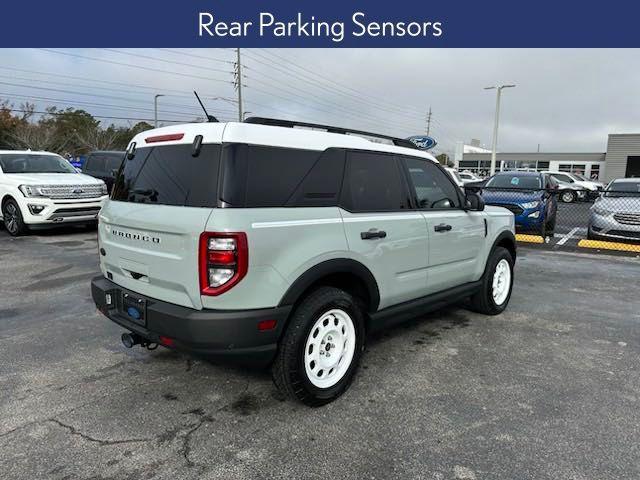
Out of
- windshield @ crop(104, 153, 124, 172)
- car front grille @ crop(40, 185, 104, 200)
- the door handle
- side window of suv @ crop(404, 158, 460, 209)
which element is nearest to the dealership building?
windshield @ crop(104, 153, 124, 172)

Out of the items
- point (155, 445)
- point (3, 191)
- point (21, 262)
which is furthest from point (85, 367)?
point (3, 191)

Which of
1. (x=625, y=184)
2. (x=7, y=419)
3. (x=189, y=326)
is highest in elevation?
(x=625, y=184)

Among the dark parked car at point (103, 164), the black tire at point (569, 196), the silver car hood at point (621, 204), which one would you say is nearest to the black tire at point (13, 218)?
the dark parked car at point (103, 164)

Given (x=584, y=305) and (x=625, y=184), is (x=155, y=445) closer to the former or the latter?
(x=584, y=305)

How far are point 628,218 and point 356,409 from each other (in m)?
9.23

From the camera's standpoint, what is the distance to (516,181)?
41.8 feet

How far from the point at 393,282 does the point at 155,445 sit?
202cm

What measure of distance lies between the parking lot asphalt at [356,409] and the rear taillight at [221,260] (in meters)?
0.96

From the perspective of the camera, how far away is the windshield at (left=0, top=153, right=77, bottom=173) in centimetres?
1054

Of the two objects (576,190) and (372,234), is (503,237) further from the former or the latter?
(576,190)

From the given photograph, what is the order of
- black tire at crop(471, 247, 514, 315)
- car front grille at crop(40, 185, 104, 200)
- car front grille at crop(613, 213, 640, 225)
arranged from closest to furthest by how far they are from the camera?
black tire at crop(471, 247, 514, 315)
car front grille at crop(613, 213, 640, 225)
car front grille at crop(40, 185, 104, 200)

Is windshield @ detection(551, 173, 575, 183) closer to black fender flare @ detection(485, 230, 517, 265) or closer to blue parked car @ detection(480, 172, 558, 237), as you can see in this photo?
blue parked car @ detection(480, 172, 558, 237)

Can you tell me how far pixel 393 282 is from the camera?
3.72m

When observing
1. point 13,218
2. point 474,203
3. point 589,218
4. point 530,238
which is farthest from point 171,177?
point 589,218
